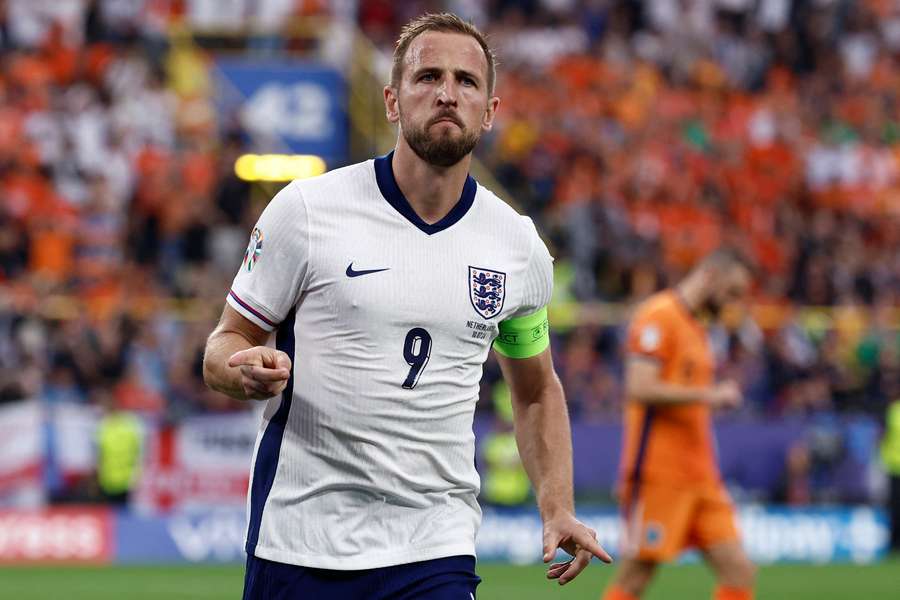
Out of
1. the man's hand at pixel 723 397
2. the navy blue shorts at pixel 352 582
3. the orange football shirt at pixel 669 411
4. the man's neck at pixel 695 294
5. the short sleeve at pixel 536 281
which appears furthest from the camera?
the man's neck at pixel 695 294

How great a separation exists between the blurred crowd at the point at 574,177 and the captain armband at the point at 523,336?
11.9 metres

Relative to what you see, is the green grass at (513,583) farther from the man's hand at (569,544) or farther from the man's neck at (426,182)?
the man's neck at (426,182)

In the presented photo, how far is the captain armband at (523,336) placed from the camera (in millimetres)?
4590

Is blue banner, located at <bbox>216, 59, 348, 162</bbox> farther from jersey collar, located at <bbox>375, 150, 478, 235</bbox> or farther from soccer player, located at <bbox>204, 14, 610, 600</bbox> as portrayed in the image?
soccer player, located at <bbox>204, 14, 610, 600</bbox>

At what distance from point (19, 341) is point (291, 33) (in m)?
6.34

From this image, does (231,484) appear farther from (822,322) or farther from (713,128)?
(713,128)

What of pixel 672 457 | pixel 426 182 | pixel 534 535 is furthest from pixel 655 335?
pixel 534 535

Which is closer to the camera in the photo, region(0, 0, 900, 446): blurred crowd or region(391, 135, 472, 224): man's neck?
region(391, 135, 472, 224): man's neck

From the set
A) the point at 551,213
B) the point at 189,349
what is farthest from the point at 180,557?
the point at 551,213

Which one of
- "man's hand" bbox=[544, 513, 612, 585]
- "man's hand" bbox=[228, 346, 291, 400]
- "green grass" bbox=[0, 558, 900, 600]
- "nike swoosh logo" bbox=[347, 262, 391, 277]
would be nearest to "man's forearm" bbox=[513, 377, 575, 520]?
"man's hand" bbox=[544, 513, 612, 585]

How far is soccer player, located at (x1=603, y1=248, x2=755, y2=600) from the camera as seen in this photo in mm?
8703

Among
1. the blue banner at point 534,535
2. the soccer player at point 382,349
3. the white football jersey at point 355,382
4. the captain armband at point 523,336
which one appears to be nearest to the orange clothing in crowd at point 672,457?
the captain armband at point 523,336

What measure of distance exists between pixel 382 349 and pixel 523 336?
564 millimetres

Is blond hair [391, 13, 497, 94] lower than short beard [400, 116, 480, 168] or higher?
higher
